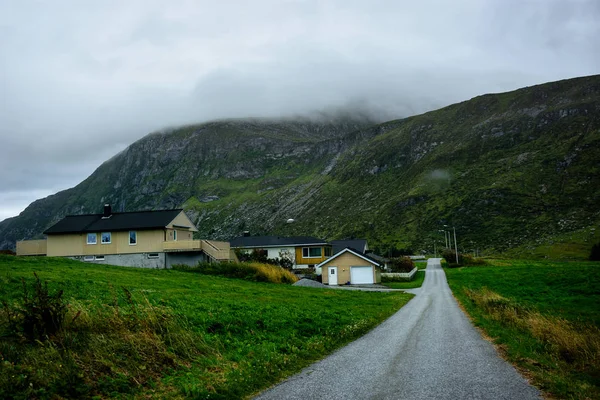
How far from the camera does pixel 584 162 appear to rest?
132 meters

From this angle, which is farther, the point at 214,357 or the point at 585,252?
the point at 585,252

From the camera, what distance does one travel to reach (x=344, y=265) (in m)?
63.1

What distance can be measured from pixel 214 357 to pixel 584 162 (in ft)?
493

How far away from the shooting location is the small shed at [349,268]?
6250cm

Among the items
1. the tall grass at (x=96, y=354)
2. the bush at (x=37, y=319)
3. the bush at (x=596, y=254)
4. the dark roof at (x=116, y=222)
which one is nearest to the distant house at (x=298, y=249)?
the dark roof at (x=116, y=222)

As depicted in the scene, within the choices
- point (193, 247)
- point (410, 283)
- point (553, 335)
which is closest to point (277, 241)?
point (410, 283)

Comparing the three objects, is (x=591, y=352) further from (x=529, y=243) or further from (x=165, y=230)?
(x=529, y=243)

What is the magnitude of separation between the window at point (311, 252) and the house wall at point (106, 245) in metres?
29.6

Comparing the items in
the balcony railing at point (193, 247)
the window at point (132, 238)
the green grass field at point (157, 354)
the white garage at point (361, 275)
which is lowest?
the white garage at point (361, 275)

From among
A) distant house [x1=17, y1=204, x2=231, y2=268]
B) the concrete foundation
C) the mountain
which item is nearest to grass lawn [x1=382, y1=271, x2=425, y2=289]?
distant house [x1=17, y1=204, x2=231, y2=268]

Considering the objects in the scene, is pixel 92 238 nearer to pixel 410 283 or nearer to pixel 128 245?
pixel 128 245

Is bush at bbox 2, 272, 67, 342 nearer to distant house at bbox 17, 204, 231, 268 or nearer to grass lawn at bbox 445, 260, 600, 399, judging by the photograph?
grass lawn at bbox 445, 260, 600, 399

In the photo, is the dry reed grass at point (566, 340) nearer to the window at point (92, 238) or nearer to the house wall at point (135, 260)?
the house wall at point (135, 260)

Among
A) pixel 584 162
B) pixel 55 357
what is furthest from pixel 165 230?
pixel 584 162
